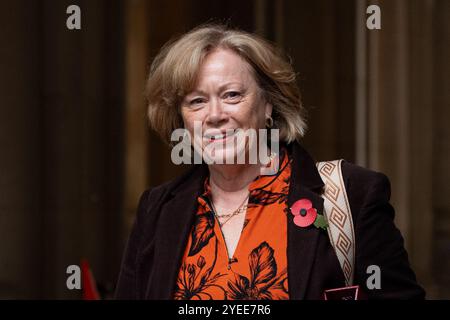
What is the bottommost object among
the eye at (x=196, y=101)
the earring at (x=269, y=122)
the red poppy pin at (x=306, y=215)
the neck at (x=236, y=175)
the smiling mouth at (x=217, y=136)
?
the red poppy pin at (x=306, y=215)

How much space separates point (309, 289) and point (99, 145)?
3.86m

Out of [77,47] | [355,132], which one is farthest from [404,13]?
[77,47]

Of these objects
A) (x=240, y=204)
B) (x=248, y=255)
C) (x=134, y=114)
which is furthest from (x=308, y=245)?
(x=134, y=114)

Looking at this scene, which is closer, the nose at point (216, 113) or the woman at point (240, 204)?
the woman at point (240, 204)

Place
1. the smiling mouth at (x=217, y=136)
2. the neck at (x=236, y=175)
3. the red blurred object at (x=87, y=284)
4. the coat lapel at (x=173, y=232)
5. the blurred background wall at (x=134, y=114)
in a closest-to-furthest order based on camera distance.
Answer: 1. the coat lapel at (x=173, y=232)
2. the smiling mouth at (x=217, y=136)
3. the neck at (x=236, y=175)
4. the red blurred object at (x=87, y=284)
5. the blurred background wall at (x=134, y=114)

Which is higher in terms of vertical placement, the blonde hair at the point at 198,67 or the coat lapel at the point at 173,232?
the blonde hair at the point at 198,67

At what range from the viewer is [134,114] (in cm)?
625

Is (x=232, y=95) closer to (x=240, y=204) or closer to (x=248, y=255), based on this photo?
(x=240, y=204)

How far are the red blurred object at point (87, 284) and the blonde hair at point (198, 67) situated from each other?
1.79 metres

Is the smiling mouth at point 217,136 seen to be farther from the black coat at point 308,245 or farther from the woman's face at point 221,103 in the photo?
the black coat at point 308,245

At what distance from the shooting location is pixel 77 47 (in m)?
5.57

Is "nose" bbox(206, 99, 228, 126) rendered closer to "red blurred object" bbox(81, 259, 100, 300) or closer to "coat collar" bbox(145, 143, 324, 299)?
"coat collar" bbox(145, 143, 324, 299)

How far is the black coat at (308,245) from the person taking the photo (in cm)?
239

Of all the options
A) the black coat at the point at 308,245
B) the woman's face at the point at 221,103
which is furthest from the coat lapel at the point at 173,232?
the woman's face at the point at 221,103
